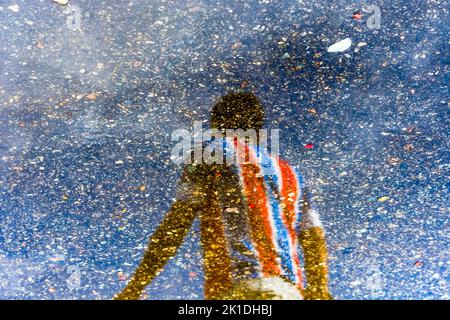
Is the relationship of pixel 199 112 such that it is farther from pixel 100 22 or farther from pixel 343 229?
pixel 343 229

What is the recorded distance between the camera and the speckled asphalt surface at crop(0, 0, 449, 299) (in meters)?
2.86

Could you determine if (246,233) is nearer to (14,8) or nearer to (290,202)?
(290,202)

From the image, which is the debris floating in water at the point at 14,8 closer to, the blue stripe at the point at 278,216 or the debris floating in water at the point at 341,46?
the blue stripe at the point at 278,216

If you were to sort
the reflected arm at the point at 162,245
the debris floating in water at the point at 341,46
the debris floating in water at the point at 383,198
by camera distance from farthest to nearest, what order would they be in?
the debris floating in water at the point at 341,46, the debris floating in water at the point at 383,198, the reflected arm at the point at 162,245

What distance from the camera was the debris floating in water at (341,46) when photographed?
131 inches

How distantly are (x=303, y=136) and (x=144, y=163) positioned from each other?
1.08 meters

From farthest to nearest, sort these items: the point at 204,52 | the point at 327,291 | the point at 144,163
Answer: the point at 204,52 < the point at 144,163 < the point at 327,291

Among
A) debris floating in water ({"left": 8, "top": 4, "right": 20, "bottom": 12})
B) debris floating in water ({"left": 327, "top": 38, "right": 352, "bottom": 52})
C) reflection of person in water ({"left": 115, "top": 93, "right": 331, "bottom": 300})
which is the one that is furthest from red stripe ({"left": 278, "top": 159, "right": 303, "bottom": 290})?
debris floating in water ({"left": 8, "top": 4, "right": 20, "bottom": 12})

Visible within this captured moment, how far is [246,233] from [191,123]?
84 cm

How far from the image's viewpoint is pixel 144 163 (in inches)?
122

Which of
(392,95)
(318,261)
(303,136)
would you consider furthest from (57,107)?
(392,95)

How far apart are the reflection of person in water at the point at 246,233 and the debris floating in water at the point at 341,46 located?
916mm

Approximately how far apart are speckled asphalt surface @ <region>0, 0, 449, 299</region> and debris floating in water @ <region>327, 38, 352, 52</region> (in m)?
0.04

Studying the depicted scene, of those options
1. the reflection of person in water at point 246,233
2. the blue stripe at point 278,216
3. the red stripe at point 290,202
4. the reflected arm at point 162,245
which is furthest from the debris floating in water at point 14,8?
the red stripe at point 290,202
